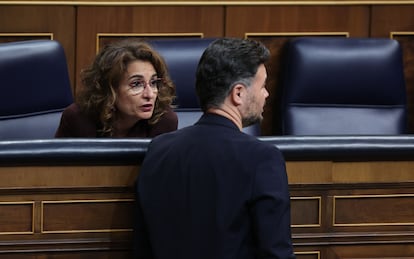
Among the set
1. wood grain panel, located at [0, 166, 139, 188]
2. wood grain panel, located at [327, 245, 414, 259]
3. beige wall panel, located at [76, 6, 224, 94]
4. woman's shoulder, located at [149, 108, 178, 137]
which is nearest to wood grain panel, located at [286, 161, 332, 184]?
wood grain panel, located at [327, 245, 414, 259]

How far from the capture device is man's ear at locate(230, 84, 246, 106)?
1.52 m

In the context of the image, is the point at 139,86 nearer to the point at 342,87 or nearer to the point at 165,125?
the point at 165,125

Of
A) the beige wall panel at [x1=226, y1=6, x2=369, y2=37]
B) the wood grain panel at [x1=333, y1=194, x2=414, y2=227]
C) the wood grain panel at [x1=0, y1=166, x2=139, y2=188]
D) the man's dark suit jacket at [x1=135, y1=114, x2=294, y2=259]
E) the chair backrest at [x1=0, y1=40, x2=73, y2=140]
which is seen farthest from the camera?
the beige wall panel at [x1=226, y1=6, x2=369, y2=37]

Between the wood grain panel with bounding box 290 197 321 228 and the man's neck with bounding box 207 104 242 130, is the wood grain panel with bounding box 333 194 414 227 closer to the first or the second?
the wood grain panel with bounding box 290 197 321 228

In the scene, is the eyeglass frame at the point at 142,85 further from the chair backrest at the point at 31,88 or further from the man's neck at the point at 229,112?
the man's neck at the point at 229,112

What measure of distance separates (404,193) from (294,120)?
1.00 m

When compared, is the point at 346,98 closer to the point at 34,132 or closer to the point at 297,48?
the point at 297,48

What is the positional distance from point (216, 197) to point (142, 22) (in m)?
1.51

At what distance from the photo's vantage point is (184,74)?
2502 millimetres

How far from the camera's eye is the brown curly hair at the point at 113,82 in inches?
85.0

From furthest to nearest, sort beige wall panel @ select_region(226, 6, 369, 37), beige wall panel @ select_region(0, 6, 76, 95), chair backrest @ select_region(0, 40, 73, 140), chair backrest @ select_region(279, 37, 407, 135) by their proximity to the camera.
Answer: beige wall panel @ select_region(226, 6, 369, 37)
beige wall panel @ select_region(0, 6, 76, 95)
chair backrest @ select_region(279, 37, 407, 135)
chair backrest @ select_region(0, 40, 73, 140)

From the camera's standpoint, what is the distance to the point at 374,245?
5.60 feet

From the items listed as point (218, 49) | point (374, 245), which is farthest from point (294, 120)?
point (218, 49)

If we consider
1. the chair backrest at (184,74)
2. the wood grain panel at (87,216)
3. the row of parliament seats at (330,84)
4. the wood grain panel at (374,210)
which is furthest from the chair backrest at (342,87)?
the wood grain panel at (87,216)
